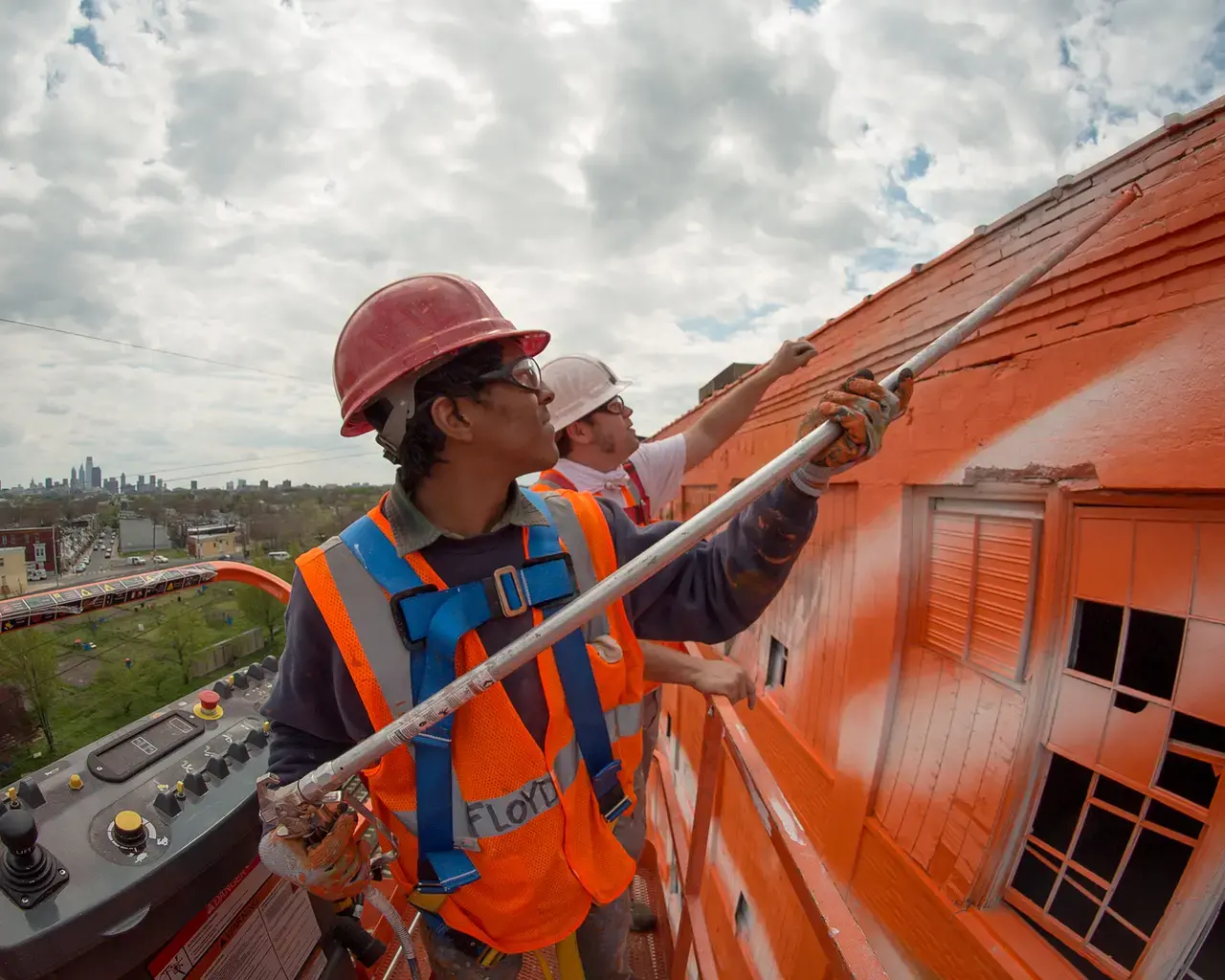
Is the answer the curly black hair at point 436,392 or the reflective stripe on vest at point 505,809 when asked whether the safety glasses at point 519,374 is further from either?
the reflective stripe on vest at point 505,809

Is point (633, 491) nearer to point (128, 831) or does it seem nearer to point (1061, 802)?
point (1061, 802)

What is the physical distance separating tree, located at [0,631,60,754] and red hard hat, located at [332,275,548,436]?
5.30ft

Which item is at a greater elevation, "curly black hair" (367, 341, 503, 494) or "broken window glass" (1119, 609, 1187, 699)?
"curly black hair" (367, 341, 503, 494)

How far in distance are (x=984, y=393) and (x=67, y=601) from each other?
297 centimetres

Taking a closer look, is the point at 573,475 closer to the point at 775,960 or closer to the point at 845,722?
the point at 845,722

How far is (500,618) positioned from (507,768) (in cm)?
36

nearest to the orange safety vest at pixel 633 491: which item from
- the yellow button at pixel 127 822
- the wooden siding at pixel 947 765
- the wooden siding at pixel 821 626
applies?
the wooden siding at pixel 821 626

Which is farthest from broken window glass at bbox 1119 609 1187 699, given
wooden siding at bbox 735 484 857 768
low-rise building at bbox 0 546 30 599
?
low-rise building at bbox 0 546 30 599

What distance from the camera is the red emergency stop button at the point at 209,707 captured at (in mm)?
2115

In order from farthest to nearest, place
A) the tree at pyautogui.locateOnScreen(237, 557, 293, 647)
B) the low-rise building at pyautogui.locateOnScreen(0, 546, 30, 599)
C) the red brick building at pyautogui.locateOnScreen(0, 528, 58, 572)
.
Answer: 1. the tree at pyautogui.locateOnScreen(237, 557, 293, 647)
2. the red brick building at pyautogui.locateOnScreen(0, 528, 58, 572)
3. the low-rise building at pyautogui.locateOnScreen(0, 546, 30, 599)

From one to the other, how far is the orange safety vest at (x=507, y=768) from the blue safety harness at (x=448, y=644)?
0.02m

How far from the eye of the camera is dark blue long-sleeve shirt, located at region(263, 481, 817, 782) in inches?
55.2

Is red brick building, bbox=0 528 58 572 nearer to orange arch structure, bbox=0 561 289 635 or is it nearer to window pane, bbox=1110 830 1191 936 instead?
orange arch structure, bbox=0 561 289 635

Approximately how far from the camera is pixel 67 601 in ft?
5.62
